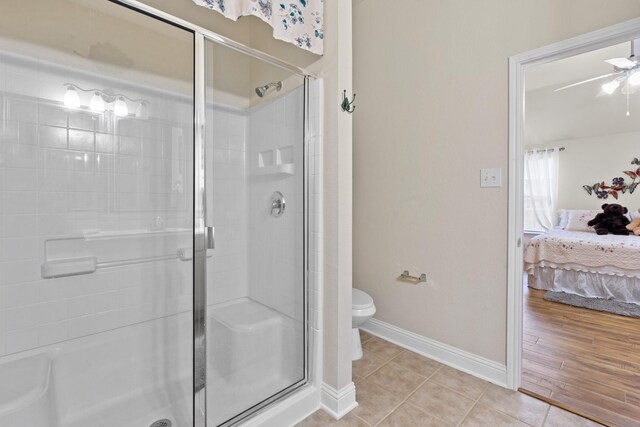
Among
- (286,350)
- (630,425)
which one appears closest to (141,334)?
(286,350)

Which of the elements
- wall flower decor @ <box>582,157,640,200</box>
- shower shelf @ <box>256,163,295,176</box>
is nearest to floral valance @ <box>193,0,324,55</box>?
shower shelf @ <box>256,163,295,176</box>

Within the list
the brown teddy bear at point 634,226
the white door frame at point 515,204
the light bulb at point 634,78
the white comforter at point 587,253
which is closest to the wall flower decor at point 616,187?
the brown teddy bear at point 634,226

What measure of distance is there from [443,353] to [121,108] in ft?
8.22

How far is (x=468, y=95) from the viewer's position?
1955mm

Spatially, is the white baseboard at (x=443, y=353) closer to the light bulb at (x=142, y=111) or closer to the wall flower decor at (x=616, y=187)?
the light bulb at (x=142, y=111)

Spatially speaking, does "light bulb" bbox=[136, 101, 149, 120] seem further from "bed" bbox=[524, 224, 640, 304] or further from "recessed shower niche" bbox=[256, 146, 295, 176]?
"bed" bbox=[524, 224, 640, 304]

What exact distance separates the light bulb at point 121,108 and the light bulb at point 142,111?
2.1 inches

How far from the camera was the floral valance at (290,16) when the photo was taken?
1.41m

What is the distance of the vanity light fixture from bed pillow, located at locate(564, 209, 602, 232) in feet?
18.8

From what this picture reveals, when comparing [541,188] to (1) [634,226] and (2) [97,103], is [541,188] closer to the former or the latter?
(1) [634,226]

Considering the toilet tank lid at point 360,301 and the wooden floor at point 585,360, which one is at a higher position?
the toilet tank lid at point 360,301

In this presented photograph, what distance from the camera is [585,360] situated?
2150 mm

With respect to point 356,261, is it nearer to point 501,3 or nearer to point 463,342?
point 463,342

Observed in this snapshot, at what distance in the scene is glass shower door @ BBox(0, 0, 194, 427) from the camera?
1.44 metres
